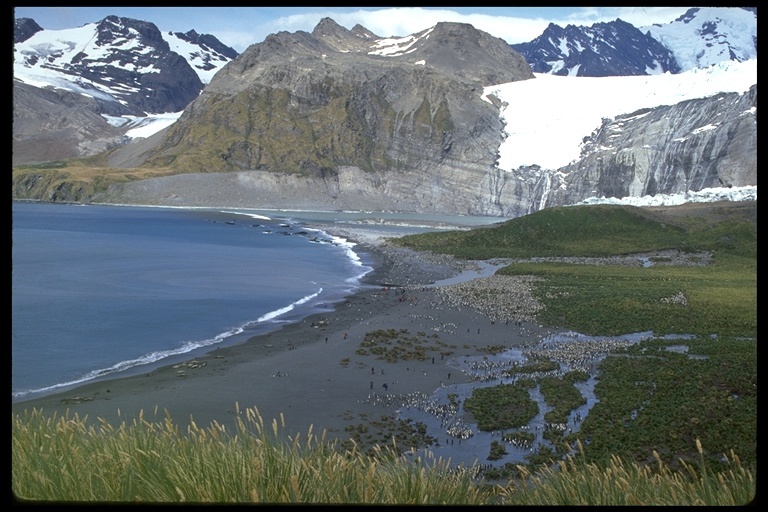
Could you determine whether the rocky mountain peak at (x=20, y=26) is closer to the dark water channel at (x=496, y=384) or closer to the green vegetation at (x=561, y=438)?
the green vegetation at (x=561, y=438)

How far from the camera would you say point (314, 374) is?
22.5 metres

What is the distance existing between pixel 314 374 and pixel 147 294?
73.6 feet

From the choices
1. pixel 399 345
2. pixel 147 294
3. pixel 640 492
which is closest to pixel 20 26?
pixel 640 492

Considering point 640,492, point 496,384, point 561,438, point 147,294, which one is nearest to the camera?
point 640,492

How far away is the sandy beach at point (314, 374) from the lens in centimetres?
1789

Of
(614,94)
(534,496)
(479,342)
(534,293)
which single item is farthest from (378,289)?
(614,94)

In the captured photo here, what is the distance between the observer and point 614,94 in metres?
190

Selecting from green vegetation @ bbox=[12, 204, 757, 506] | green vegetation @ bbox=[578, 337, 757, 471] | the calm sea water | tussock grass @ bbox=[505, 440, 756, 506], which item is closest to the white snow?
the calm sea water

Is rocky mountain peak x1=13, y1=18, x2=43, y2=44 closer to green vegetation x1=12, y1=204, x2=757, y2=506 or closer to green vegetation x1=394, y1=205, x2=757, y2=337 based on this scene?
green vegetation x1=12, y1=204, x2=757, y2=506

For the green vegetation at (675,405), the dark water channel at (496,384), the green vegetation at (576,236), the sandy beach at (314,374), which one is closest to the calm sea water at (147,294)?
the sandy beach at (314,374)

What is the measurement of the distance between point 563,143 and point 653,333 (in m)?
160

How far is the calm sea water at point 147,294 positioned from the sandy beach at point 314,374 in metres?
1.77

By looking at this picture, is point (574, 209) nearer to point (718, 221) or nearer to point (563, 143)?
point (718, 221)

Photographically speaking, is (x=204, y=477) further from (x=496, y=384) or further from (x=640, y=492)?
(x=496, y=384)
